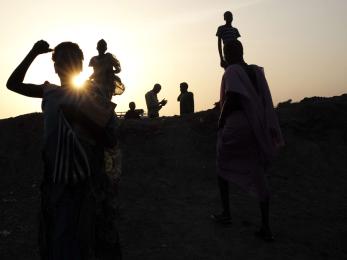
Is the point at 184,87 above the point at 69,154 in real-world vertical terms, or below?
above

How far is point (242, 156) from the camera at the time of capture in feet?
16.8

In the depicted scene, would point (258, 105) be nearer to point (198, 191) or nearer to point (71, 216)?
point (198, 191)

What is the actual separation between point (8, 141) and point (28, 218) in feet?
11.2

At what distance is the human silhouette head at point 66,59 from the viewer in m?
2.93

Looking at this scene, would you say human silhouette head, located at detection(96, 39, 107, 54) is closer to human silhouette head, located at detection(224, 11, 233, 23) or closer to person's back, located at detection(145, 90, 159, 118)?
human silhouette head, located at detection(224, 11, 233, 23)

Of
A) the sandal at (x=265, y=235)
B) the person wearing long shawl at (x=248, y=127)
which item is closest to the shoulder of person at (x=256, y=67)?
the person wearing long shawl at (x=248, y=127)

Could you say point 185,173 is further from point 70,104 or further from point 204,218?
point 70,104

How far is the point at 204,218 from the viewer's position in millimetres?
5828

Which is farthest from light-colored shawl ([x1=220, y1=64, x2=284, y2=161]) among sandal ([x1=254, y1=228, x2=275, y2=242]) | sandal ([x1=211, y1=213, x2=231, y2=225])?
sandal ([x1=211, y1=213, x2=231, y2=225])

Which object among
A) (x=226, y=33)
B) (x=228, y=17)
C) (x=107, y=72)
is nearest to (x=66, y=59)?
(x=107, y=72)

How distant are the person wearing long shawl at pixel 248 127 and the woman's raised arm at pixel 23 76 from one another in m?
2.44

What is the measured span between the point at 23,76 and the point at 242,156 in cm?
279

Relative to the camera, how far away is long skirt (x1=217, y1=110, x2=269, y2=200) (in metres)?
4.99

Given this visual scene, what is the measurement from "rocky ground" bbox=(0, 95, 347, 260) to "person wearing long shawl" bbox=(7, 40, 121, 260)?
2104 mm
